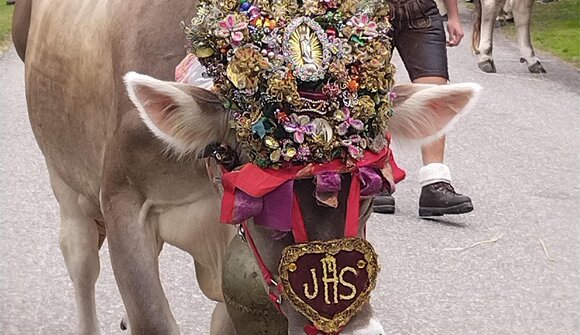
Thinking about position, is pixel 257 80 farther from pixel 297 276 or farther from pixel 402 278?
pixel 402 278

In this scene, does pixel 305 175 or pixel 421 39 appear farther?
pixel 421 39

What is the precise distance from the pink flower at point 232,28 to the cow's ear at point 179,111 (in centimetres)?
16

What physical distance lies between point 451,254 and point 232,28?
388cm

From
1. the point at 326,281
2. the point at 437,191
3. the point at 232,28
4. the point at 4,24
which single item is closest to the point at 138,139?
the point at 232,28

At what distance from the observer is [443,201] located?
708 cm

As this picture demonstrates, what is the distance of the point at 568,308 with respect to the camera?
5801 millimetres

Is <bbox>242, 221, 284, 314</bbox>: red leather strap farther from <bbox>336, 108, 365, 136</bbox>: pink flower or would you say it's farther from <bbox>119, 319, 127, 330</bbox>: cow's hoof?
<bbox>119, 319, 127, 330</bbox>: cow's hoof

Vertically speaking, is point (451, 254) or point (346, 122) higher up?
point (346, 122)

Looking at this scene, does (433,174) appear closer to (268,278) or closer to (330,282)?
(268,278)

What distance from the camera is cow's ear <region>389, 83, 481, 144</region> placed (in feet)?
9.93

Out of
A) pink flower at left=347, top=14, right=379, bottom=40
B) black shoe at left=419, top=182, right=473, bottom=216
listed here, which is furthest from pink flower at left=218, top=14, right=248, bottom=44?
black shoe at left=419, top=182, right=473, bottom=216

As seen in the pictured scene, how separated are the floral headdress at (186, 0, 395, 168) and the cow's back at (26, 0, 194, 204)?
545 mm

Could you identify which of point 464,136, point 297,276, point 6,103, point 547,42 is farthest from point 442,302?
point 547,42

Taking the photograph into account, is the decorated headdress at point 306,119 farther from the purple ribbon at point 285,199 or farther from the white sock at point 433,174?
the white sock at point 433,174
